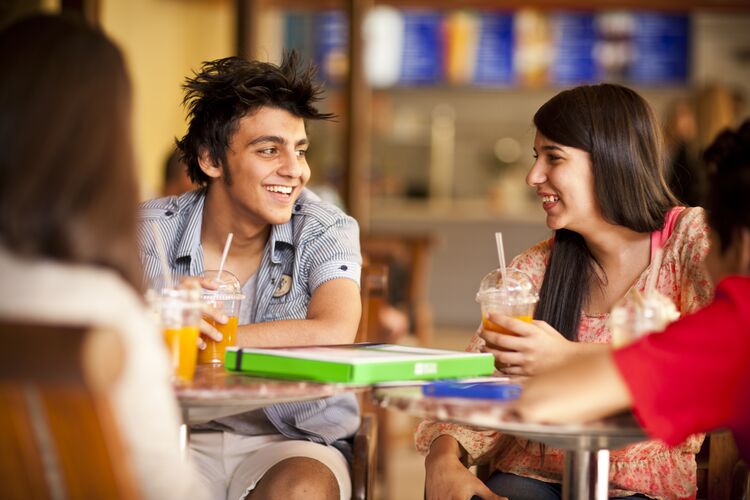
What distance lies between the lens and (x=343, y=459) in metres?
2.11

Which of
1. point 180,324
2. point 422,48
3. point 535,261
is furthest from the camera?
point 422,48

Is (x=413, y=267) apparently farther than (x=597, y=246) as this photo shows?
Yes

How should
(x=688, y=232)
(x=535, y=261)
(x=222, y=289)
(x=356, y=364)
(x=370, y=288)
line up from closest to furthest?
(x=356, y=364)
(x=222, y=289)
(x=688, y=232)
(x=535, y=261)
(x=370, y=288)

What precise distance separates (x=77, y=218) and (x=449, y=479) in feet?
3.17

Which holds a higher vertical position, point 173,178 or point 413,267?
point 173,178

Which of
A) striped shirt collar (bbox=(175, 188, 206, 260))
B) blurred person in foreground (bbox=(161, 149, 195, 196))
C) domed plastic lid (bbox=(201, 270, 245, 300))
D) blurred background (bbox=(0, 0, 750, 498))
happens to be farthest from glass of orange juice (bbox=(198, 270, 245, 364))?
blurred background (bbox=(0, 0, 750, 498))

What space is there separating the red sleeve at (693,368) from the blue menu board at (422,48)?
8.01 m

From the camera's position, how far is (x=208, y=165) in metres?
2.40

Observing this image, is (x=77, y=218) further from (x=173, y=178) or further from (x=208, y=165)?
(x=173, y=178)

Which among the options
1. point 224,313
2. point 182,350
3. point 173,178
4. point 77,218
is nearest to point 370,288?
point 224,313

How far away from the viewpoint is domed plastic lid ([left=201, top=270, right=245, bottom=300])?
1.87 meters

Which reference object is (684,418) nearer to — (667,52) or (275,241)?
(275,241)

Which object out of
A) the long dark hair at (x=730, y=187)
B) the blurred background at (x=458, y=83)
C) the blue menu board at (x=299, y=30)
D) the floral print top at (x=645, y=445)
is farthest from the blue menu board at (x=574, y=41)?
the long dark hair at (x=730, y=187)

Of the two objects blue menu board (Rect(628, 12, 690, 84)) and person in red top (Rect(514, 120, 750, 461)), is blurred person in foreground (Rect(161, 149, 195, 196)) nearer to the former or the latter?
person in red top (Rect(514, 120, 750, 461))
